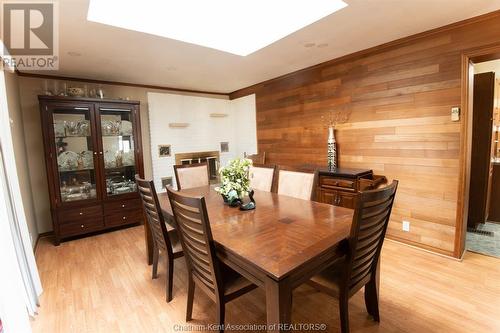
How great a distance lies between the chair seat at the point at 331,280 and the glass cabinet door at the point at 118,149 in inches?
129

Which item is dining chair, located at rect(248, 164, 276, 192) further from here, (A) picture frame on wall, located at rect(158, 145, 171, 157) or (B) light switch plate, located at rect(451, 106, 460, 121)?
(A) picture frame on wall, located at rect(158, 145, 171, 157)

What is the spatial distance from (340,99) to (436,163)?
1390 mm

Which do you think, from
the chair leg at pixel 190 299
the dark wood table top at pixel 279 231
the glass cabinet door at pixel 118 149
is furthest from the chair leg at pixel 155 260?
the glass cabinet door at pixel 118 149

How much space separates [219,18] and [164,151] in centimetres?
267

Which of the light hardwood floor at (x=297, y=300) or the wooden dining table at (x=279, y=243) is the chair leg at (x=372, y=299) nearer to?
the light hardwood floor at (x=297, y=300)

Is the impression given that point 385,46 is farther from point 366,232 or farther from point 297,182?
point 366,232

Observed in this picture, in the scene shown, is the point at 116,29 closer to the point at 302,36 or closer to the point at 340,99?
the point at 302,36

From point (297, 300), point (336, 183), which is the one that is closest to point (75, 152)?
point (297, 300)

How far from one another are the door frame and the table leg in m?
2.34

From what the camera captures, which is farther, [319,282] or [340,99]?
[340,99]

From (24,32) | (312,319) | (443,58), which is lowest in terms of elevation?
(312,319)

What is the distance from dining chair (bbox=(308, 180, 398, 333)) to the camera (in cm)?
133

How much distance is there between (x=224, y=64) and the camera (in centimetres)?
339

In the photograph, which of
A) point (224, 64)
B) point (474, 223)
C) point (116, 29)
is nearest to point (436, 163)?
point (474, 223)
